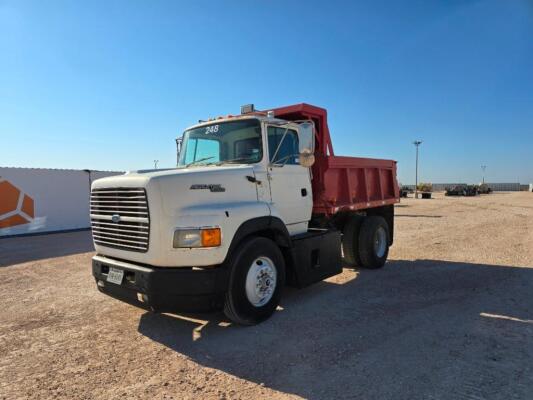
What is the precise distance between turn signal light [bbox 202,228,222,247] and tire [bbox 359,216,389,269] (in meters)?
4.48

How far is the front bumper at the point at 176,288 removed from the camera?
164 inches

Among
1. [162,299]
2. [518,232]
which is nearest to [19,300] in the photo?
[162,299]

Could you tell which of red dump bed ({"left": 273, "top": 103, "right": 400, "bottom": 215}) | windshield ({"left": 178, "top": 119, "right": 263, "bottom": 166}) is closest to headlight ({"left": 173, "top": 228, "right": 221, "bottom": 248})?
windshield ({"left": 178, "top": 119, "right": 263, "bottom": 166})

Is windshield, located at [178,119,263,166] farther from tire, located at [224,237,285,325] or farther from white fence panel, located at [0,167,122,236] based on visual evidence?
white fence panel, located at [0,167,122,236]

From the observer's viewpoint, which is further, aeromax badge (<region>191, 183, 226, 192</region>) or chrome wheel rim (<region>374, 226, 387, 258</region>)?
chrome wheel rim (<region>374, 226, 387, 258</region>)

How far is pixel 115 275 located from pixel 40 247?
10.0m

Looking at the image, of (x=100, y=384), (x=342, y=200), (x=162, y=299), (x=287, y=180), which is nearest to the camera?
(x=100, y=384)

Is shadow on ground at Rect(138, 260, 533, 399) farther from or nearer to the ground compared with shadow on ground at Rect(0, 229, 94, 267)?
nearer to the ground

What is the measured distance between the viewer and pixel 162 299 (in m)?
4.18

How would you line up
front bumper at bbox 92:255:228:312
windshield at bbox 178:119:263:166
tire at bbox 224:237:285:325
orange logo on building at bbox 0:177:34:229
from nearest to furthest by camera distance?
front bumper at bbox 92:255:228:312, tire at bbox 224:237:285:325, windshield at bbox 178:119:263:166, orange logo on building at bbox 0:177:34:229

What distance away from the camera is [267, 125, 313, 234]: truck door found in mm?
5539

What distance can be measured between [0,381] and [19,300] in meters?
3.29

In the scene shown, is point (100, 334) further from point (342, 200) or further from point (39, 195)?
point (39, 195)

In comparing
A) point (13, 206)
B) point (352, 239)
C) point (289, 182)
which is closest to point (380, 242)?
point (352, 239)
